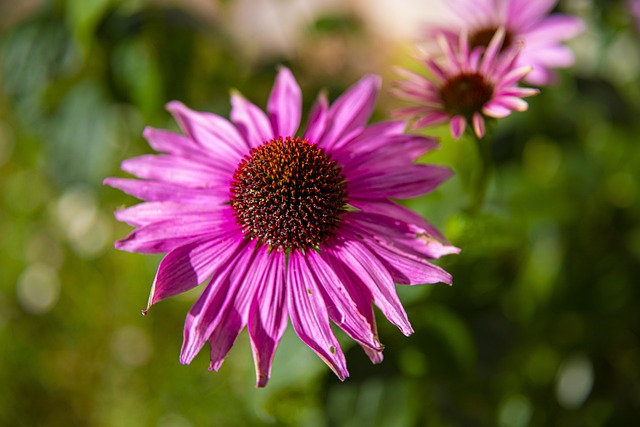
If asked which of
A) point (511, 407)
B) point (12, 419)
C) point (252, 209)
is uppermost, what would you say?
point (252, 209)

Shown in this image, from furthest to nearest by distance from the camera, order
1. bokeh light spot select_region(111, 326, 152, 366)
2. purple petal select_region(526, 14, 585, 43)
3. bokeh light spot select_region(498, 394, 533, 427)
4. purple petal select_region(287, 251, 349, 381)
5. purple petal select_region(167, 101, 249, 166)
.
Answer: bokeh light spot select_region(111, 326, 152, 366) < bokeh light spot select_region(498, 394, 533, 427) < purple petal select_region(526, 14, 585, 43) < purple petal select_region(167, 101, 249, 166) < purple petal select_region(287, 251, 349, 381)

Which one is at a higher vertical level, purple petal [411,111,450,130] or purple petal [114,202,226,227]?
purple petal [411,111,450,130]

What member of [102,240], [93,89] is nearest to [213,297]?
[93,89]

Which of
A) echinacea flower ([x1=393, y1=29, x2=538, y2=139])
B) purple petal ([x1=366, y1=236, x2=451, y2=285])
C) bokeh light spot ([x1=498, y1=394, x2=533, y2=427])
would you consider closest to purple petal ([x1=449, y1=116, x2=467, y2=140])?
echinacea flower ([x1=393, y1=29, x2=538, y2=139])

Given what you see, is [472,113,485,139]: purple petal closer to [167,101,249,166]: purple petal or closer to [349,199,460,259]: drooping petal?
[349,199,460,259]: drooping petal

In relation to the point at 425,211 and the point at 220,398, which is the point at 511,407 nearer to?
the point at 425,211

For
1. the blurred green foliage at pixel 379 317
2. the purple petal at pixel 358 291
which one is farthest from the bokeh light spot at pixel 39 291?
the purple petal at pixel 358 291

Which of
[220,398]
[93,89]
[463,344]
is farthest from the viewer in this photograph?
[220,398]
